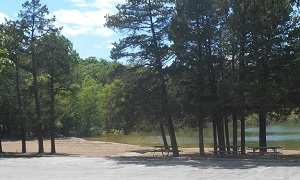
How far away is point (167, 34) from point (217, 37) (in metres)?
3.03

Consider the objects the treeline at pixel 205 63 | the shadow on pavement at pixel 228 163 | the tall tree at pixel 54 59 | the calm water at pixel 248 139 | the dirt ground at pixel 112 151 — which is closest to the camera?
the shadow on pavement at pixel 228 163

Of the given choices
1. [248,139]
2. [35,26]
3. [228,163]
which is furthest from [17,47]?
[248,139]

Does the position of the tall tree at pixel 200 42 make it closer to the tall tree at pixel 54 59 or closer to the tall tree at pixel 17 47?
the tall tree at pixel 54 59

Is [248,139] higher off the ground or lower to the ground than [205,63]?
lower

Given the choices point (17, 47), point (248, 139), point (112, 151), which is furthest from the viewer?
point (248, 139)

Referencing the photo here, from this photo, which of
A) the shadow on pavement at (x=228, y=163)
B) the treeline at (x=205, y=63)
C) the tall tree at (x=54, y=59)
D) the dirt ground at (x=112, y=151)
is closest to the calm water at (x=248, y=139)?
the dirt ground at (x=112, y=151)

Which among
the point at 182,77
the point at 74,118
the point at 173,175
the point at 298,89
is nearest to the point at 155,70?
the point at 182,77

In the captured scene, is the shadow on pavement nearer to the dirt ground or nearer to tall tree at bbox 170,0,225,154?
tall tree at bbox 170,0,225,154

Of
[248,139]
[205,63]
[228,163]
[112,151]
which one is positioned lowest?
[248,139]

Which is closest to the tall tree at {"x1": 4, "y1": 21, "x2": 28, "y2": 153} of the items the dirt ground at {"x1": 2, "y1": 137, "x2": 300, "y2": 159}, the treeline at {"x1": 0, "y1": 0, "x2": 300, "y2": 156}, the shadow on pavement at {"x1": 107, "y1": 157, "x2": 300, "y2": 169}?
the treeline at {"x1": 0, "y1": 0, "x2": 300, "y2": 156}

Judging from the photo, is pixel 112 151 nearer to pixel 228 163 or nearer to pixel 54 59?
pixel 54 59

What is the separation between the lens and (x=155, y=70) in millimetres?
22719

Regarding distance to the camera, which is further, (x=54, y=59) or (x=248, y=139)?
(x=248, y=139)

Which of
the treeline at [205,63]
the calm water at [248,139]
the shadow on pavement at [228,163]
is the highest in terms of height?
the treeline at [205,63]
